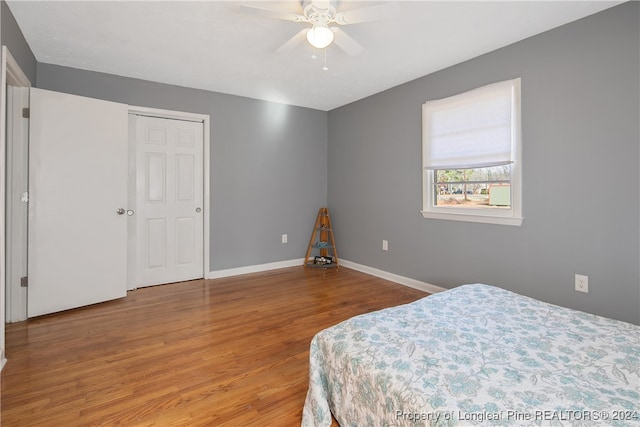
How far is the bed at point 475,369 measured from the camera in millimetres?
996

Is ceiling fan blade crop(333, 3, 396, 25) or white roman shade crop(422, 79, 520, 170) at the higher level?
ceiling fan blade crop(333, 3, 396, 25)

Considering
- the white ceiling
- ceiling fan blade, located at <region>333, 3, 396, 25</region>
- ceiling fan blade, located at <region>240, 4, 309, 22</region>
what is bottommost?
ceiling fan blade, located at <region>333, 3, 396, 25</region>

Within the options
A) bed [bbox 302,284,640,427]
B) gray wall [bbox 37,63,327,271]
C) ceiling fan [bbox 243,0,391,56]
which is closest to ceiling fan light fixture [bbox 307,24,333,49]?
ceiling fan [bbox 243,0,391,56]

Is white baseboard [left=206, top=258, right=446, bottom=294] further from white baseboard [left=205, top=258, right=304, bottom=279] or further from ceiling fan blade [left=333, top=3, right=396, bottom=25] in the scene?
ceiling fan blade [left=333, top=3, right=396, bottom=25]

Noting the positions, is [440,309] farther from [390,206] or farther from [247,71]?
[247,71]

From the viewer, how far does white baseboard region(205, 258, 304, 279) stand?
411cm

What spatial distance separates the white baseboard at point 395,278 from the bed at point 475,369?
5.47ft

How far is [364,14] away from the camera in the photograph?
197 centimetres

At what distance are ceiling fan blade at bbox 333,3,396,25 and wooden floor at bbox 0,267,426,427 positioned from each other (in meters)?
2.23

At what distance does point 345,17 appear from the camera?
78.9 inches

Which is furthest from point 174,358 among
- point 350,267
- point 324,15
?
point 350,267

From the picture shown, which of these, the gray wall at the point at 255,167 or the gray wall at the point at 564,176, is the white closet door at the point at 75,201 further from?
the gray wall at the point at 564,176

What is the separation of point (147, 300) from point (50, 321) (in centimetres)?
76

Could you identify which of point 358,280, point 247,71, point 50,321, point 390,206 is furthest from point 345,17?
point 50,321
